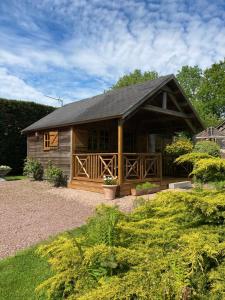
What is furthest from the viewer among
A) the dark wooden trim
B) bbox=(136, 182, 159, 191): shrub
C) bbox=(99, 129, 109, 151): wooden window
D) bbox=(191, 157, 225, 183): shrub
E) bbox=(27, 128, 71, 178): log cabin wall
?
bbox=(99, 129, 109, 151): wooden window

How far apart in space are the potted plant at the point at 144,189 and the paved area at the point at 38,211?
38cm

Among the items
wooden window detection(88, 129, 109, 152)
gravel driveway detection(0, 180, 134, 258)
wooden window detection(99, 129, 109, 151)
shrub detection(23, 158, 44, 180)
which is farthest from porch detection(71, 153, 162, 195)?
shrub detection(23, 158, 44, 180)

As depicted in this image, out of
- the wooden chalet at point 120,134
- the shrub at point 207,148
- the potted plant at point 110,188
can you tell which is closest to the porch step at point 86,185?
the wooden chalet at point 120,134

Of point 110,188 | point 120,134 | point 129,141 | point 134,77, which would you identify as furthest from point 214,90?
point 110,188

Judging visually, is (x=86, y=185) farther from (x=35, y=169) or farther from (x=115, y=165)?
(x=35, y=169)

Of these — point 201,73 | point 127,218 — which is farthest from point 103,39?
point 201,73

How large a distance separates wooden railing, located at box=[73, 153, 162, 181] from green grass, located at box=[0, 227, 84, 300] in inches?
248

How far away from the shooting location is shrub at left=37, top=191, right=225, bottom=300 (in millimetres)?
1667

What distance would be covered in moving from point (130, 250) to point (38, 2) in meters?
9.61

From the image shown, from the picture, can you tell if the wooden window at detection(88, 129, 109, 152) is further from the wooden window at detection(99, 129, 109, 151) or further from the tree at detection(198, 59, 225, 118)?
the tree at detection(198, 59, 225, 118)

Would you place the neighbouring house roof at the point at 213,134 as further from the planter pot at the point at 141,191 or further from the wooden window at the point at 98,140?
the planter pot at the point at 141,191

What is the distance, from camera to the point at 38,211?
832 centimetres

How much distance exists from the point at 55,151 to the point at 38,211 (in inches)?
243

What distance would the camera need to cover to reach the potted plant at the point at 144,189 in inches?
412
